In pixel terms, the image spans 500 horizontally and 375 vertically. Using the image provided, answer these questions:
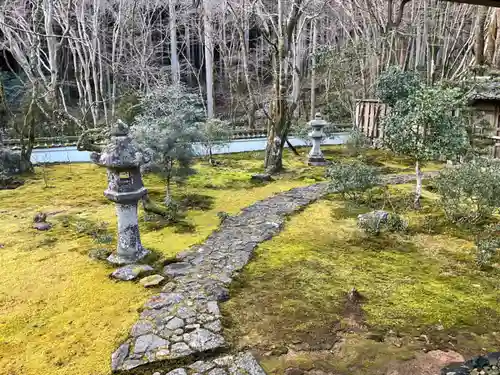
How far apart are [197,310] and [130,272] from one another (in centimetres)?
125

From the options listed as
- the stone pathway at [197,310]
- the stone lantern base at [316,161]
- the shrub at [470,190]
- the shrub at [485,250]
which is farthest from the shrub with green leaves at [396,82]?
the stone pathway at [197,310]

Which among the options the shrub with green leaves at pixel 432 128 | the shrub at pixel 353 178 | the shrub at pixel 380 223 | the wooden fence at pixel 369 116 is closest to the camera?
the shrub at pixel 380 223

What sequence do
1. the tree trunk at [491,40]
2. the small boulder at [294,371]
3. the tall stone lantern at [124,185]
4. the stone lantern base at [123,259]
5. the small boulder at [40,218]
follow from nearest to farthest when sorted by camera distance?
the small boulder at [294,371] → the tall stone lantern at [124,185] → the stone lantern base at [123,259] → the small boulder at [40,218] → the tree trunk at [491,40]

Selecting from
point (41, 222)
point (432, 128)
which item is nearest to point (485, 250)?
point (432, 128)

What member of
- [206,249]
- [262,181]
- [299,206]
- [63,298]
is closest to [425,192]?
[299,206]

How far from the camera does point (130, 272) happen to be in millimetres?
4941

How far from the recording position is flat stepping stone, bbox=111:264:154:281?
487cm

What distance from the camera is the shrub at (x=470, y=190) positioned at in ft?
19.7

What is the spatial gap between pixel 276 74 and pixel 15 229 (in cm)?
709

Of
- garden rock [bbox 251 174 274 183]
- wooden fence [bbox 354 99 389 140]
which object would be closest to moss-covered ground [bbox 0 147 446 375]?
garden rock [bbox 251 174 274 183]

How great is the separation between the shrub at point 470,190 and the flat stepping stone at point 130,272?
4.82 metres

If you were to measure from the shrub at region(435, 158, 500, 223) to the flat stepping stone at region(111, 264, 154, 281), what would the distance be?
482 cm

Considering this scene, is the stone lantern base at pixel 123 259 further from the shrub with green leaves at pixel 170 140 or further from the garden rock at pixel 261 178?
the garden rock at pixel 261 178

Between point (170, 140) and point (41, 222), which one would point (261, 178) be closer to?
point (170, 140)
